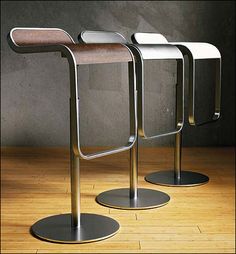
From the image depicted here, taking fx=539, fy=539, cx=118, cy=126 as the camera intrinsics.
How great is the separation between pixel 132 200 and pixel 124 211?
0.15m

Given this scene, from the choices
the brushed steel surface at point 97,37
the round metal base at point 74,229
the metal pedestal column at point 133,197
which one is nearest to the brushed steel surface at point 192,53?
the brushed steel surface at point 97,37

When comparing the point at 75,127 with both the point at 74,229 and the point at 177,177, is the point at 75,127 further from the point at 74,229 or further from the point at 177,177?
the point at 177,177

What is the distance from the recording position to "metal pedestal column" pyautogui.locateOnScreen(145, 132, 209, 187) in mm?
2799

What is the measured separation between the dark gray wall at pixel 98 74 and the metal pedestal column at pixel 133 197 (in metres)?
1.19

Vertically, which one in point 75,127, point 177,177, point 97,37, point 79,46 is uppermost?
point 97,37

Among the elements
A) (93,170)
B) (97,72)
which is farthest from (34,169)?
(97,72)

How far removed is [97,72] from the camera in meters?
3.68

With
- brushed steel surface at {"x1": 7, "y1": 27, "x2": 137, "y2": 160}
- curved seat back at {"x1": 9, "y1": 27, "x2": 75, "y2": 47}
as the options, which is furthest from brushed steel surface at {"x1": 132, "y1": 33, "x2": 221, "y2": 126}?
brushed steel surface at {"x1": 7, "y1": 27, "x2": 137, "y2": 160}

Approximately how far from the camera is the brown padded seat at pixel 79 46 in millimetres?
1824

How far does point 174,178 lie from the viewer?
2875 millimetres

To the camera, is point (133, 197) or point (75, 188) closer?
point (75, 188)

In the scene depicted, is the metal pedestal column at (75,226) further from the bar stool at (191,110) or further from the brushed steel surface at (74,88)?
the bar stool at (191,110)

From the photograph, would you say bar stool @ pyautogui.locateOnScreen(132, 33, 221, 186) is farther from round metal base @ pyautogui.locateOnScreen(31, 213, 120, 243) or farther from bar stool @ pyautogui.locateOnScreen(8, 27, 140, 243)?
round metal base @ pyautogui.locateOnScreen(31, 213, 120, 243)

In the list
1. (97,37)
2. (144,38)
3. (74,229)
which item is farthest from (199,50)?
(74,229)
